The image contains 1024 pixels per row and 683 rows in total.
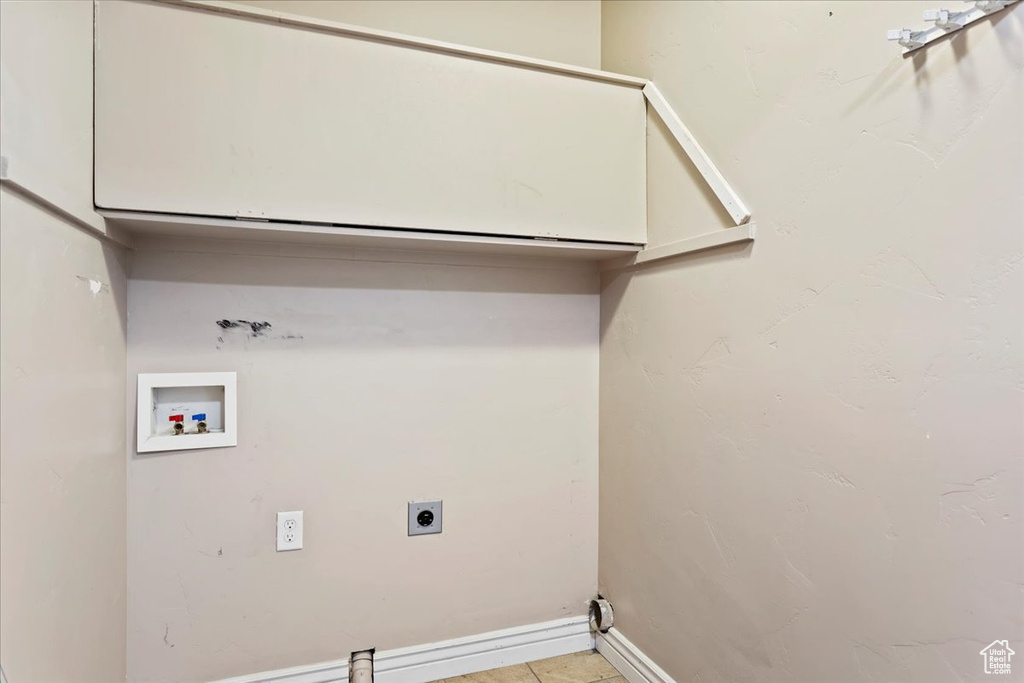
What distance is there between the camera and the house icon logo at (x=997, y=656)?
80 centimetres

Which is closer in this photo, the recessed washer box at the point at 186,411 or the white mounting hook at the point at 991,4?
the white mounting hook at the point at 991,4

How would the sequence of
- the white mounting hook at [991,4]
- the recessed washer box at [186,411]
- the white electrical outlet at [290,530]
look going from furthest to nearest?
the white electrical outlet at [290,530] < the recessed washer box at [186,411] < the white mounting hook at [991,4]

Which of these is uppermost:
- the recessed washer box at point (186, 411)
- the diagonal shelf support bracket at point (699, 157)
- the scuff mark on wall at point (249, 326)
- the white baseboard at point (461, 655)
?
the diagonal shelf support bracket at point (699, 157)

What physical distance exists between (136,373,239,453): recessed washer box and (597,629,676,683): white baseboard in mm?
1341

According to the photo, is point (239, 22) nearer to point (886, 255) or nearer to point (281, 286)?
point (281, 286)

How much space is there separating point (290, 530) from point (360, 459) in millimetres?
277

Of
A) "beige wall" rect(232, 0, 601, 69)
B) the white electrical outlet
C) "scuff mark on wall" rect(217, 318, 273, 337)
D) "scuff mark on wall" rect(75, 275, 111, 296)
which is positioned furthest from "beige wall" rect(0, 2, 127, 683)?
"beige wall" rect(232, 0, 601, 69)

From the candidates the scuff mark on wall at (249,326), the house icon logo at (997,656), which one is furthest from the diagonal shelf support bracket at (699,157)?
the scuff mark on wall at (249,326)

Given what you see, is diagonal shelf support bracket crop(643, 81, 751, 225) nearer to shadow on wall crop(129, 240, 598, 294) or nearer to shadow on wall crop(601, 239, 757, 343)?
shadow on wall crop(601, 239, 757, 343)

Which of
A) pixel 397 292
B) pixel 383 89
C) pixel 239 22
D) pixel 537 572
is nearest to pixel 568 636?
pixel 537 572

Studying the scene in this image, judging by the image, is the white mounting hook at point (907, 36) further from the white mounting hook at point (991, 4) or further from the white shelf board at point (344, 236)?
the white shelf board at point (344, 236)

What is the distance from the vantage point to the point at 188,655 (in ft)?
4.85

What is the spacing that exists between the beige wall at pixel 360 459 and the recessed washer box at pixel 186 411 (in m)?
0.03

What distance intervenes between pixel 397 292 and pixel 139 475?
0.86 metres
